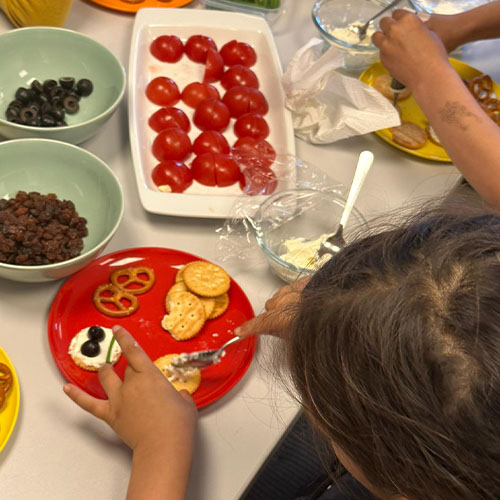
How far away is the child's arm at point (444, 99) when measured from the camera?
1.11 metres

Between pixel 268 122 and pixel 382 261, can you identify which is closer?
pixel 382 261

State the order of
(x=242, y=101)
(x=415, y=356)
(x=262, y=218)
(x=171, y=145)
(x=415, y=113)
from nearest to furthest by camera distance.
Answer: (x=415, y=356), (x=262, y=218), (x=171, y=145), (x=242, y=101), (x=415, y=113)

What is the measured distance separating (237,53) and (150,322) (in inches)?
26.8

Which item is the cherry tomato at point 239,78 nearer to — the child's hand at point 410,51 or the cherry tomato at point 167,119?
the cherry tomato at point 167,119

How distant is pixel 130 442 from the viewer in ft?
2.56

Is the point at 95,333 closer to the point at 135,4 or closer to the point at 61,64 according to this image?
the point at 61,64

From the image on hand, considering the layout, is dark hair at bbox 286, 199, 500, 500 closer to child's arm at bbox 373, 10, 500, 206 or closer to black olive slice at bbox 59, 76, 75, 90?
child's arm at bbox 373, 10, 500, 206

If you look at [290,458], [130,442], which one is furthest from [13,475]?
[290,458]

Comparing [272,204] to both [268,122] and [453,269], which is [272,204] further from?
[453,269]

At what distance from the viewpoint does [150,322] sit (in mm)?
936

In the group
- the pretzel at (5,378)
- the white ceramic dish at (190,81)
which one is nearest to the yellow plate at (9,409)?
the pretzel at (5,378)

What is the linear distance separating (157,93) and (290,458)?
2.60 feet

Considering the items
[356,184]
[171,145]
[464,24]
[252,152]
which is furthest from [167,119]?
[464,24]

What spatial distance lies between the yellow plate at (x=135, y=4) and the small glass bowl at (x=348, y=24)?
12.4 inches
